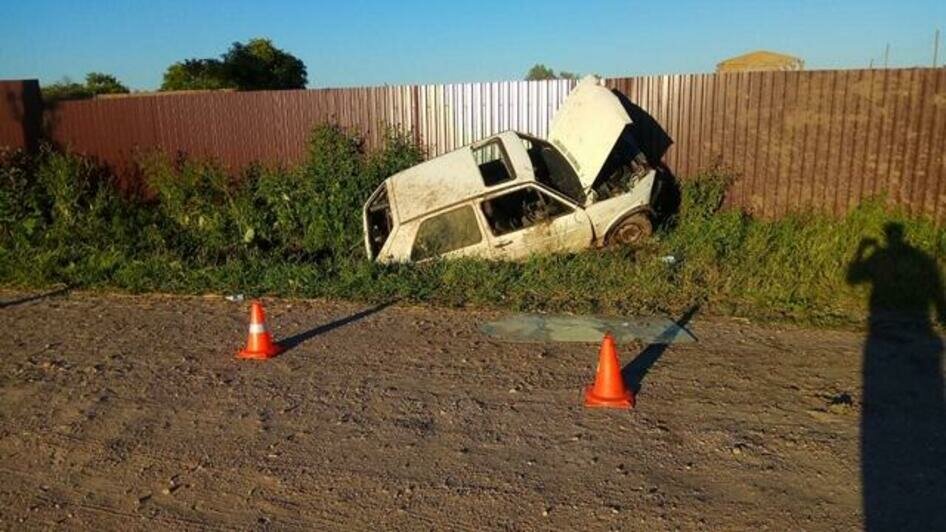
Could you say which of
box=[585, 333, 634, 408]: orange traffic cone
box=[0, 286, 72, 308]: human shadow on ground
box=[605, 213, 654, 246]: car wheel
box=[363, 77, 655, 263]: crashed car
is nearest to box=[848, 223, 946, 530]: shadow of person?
box=[585, 333, 634, 408]: orange traffic cone

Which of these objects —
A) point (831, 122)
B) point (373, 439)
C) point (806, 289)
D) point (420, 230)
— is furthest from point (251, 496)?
point (831, 122)

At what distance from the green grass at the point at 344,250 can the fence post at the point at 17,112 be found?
495mm

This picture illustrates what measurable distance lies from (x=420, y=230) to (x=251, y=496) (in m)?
4.79

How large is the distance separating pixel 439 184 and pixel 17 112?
25.3 feet

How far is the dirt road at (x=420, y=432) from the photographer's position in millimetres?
3582

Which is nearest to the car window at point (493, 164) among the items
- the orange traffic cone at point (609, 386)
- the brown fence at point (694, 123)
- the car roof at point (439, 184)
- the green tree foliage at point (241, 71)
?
the car roof at point (439, 184)

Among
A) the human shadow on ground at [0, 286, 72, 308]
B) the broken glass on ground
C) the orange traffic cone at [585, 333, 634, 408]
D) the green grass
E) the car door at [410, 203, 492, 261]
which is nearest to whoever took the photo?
the orange traffic cone at [585, 333, 634, 408]

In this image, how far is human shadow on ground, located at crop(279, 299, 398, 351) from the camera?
244 inches

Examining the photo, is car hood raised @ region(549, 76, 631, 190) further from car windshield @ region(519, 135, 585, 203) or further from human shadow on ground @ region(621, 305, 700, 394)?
human shadow on ground @ region(621, 305, 700, 394)

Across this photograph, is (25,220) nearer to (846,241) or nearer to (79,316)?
(79,316)

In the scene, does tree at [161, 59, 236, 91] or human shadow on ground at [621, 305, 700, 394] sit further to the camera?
tree at [161, 59, 236, 91]

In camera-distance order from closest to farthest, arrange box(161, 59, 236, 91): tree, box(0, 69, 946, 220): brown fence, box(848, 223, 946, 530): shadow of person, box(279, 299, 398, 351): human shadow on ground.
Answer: box(848, 223, 946, 530): shadow of person < box(279, 299, 398, 351): human shadow on ground < box(0, 69, 946, 220): brown fence < box(161, 59, 236, 91): tree

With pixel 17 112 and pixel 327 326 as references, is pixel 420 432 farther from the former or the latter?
pixel 17 112

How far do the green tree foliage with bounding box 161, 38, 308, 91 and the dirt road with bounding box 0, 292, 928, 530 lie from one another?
26.8 meters
